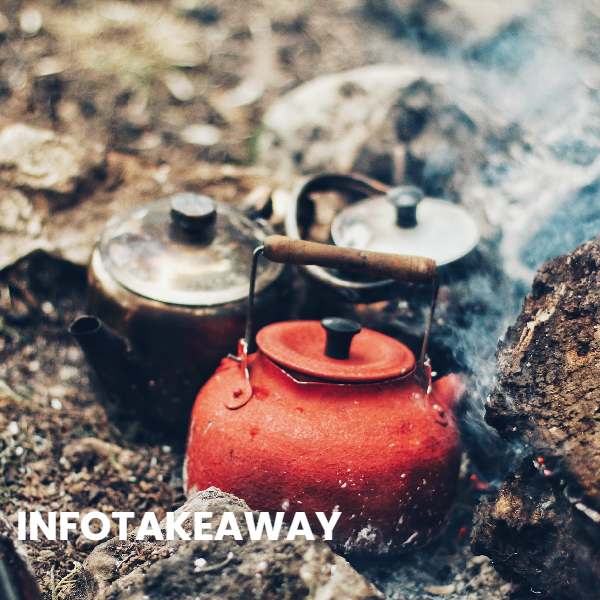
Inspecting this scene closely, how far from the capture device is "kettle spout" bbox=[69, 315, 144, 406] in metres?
2.98

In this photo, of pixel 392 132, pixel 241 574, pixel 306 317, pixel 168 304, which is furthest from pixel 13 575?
pixel 392 132

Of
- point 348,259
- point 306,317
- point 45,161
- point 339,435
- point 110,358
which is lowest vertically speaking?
point 306,317

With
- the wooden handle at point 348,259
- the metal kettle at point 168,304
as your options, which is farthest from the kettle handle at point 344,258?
the metal kettle at point 168,304

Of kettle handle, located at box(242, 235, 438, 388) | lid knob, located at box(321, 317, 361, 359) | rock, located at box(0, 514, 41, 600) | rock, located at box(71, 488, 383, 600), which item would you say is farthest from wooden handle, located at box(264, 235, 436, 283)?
rock, located at box(0, 514, 41, 600)

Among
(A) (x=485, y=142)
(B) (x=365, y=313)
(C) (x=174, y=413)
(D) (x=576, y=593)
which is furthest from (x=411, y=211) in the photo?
(D) (x=576, y=593)

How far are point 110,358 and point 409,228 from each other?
1.52 m

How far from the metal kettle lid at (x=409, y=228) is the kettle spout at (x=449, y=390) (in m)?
0.56

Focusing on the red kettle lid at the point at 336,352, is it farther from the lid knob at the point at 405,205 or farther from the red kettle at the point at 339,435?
the lid knob at the point at 405,205

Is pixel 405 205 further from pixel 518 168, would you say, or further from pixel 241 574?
pixel 241 574

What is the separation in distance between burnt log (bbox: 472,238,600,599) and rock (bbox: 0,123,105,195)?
2812 millimetres

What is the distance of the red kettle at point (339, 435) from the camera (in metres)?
2.53

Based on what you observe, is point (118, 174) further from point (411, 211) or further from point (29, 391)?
point (411, 211)

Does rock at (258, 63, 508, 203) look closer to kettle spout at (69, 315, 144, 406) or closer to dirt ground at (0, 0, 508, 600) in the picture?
dirt ground at (0, 0, 508, 600)

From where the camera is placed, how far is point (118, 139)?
5133 mm
